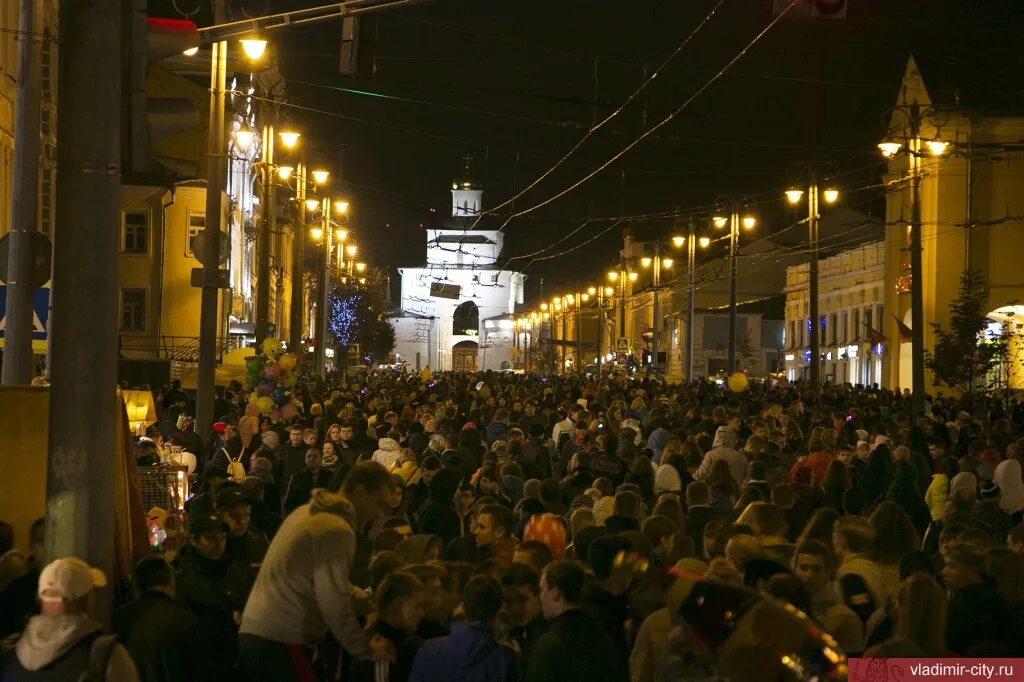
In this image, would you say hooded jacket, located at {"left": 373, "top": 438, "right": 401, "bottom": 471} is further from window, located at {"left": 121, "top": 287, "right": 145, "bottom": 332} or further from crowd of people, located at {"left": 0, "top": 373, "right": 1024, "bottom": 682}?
window, located at {"left": 121, "top": 287, "right": 145, "bottom": 332}

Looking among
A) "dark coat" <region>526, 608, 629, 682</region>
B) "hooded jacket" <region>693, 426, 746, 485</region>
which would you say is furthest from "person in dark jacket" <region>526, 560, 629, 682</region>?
"hooded jacket" <region>693, 426, 746, 485</region>

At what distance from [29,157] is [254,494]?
5434 mm

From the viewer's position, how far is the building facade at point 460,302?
166125mm

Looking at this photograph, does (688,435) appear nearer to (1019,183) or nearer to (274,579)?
(274,579)

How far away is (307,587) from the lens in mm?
7000

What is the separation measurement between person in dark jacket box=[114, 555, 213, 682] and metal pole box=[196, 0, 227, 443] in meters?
14.1

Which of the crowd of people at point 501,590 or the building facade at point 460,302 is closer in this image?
the crowd of people at point 501,590

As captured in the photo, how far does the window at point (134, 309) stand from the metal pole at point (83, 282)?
43.6m

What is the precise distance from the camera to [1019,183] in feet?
187

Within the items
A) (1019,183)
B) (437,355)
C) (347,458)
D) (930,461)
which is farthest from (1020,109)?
(437,355)

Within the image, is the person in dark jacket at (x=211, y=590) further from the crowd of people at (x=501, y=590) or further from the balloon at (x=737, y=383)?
the balloon at (x=737, y=383)

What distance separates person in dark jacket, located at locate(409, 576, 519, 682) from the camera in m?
6.34

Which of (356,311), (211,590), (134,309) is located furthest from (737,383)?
(356,311)

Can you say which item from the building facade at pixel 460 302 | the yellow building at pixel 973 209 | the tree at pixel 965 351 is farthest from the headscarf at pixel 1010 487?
the building facade at pixel 460 302
